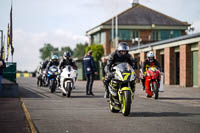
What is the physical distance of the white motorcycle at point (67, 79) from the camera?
683 inches

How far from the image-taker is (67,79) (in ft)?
57.7

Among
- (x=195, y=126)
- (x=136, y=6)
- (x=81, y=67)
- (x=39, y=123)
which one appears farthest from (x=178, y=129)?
(x=136, y=6)

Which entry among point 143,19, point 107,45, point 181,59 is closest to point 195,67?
point 181,59

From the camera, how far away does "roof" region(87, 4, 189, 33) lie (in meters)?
73.6

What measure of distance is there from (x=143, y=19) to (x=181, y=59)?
4187 cm

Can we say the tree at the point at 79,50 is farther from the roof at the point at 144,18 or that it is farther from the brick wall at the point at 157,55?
the brick wall at the point at 157,55

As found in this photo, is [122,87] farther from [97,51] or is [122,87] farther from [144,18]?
[144,18]

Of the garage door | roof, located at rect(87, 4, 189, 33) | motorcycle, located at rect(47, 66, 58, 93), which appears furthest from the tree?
motorcycle, located at rect(47, 66, 58, 93)

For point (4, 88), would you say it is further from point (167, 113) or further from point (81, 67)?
point (81, 67)

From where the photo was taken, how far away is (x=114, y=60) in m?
10.9

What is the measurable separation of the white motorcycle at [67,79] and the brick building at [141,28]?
54367 millimetres

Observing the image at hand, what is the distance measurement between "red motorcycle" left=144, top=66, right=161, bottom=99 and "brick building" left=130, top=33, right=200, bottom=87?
45.3 feet

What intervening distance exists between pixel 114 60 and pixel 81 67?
4662cm

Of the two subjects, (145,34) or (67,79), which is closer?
(67,79)
